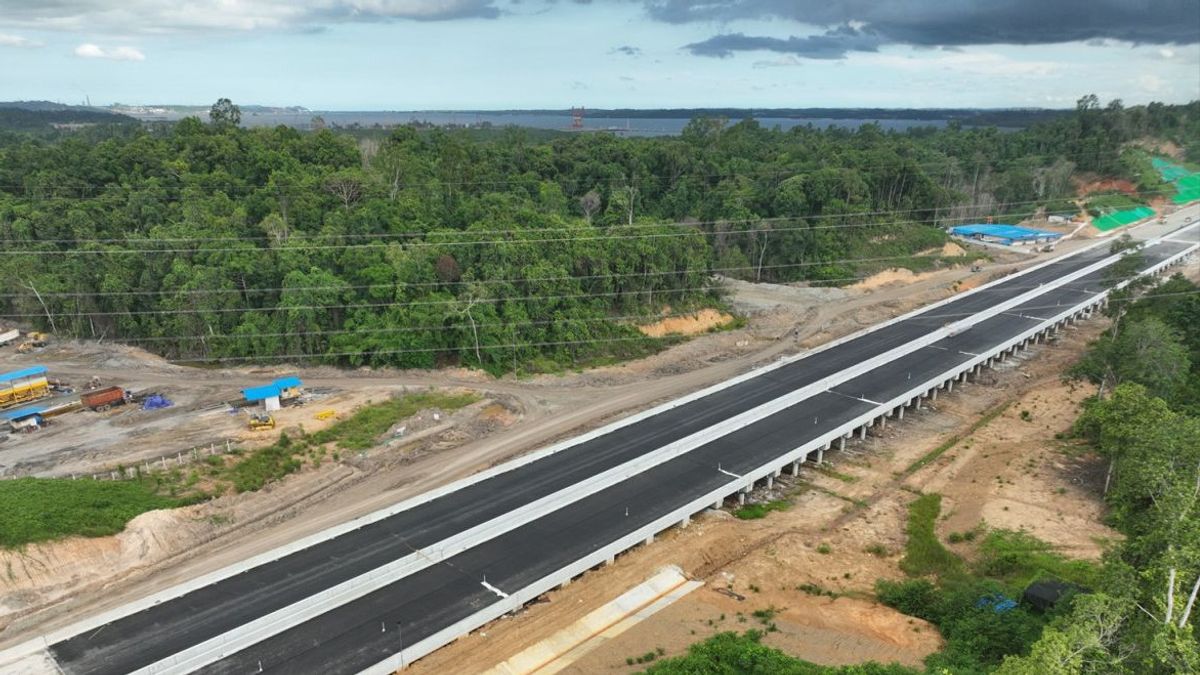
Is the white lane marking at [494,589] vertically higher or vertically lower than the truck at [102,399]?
lower

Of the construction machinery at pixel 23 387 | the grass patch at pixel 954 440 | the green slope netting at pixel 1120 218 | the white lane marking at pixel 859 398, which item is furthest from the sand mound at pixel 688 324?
the green slope netting at pixel 1120 218

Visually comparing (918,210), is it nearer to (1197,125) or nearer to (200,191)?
(200,191)

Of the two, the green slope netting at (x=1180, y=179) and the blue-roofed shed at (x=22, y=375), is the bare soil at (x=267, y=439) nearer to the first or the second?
the blue-roofed shed at (x=22, y=375)

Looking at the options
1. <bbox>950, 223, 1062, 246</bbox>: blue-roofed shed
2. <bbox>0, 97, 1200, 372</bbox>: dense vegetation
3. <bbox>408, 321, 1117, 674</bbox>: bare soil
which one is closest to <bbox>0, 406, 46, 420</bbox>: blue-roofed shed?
<bbox>0, 97, 1200, 372</bbox>: dense vegetation

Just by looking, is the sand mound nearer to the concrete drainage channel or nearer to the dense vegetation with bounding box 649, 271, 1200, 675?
the concrete drainage channel

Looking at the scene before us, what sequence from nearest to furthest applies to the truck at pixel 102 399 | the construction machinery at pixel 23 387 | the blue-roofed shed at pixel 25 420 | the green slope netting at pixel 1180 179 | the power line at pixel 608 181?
the blue-roofed shed at pixel 25 420, the truck at pixel 102 399, the construction machinery at pixel 23 387, the power line at pixel 608 181, the green slope netting at pixel 1180 179
